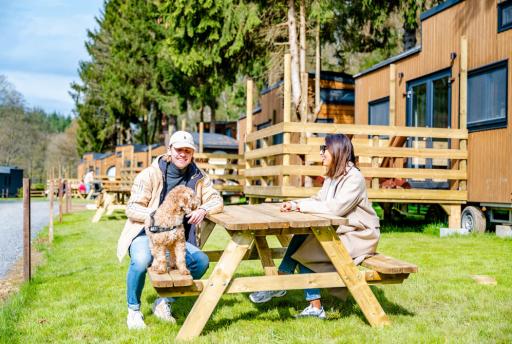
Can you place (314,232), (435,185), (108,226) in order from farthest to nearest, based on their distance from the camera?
(108,226) → (435,185) → (314,232)

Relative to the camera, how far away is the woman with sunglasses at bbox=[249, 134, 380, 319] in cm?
468

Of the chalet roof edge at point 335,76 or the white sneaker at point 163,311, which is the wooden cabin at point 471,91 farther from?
the white sneaker at point 163,311

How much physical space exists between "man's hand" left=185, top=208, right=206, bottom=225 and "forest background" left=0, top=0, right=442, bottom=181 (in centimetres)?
1211

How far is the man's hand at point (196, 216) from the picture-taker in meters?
4.52

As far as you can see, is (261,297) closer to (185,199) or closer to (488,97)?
(185,199)

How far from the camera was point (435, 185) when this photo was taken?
1180 centimetres

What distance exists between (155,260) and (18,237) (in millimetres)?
9332

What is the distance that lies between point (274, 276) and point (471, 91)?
7.97 meters

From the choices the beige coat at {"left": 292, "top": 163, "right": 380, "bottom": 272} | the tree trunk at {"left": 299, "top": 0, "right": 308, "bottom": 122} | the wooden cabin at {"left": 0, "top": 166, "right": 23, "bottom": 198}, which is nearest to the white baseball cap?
the beige coat at {"left": 292, "top": 163, "right": 380, "bottom": 272}

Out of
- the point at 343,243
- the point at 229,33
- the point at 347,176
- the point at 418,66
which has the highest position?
the point at 229,33

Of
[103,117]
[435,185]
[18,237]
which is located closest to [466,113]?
[435,185]

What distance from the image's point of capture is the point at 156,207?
4734 millimetres

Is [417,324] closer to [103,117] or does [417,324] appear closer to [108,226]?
[108,226]

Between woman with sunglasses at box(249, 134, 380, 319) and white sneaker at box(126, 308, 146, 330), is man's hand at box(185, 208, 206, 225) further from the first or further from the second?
white sneaker at box(126, 308, 146, 330)
